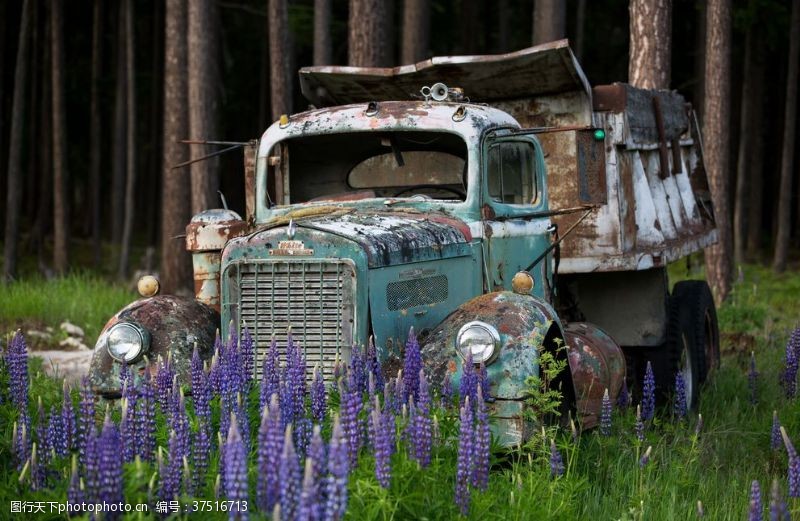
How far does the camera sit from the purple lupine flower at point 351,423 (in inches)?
197

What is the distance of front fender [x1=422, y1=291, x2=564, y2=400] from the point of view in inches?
242

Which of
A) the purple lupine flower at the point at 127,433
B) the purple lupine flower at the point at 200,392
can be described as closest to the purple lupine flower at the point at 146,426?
the purple lupine flower at the point at 127,433

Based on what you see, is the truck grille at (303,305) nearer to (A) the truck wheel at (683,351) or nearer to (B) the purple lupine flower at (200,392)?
(B) the purple lupine flower at (200,392)

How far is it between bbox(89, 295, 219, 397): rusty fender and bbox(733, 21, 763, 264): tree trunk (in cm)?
1746

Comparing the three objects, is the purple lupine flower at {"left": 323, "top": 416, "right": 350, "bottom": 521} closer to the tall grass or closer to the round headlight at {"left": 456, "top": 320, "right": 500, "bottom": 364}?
the round headlight at {"left": 456, "top": 320, "right": 500, "bottom": 364}

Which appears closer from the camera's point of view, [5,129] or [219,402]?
[219,402]

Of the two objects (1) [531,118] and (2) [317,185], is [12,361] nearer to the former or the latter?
(2) [317,185]

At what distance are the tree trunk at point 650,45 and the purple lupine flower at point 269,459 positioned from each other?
10540mm

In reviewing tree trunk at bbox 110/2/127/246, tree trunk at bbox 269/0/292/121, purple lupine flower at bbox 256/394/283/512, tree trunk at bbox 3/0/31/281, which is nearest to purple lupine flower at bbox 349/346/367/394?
purple lupine flower at bbox 256/394/283/512

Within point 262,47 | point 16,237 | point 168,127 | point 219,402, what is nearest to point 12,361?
point 219,402

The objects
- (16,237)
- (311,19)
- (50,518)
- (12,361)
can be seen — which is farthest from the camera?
(311,19)

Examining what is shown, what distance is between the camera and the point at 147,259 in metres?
23.9

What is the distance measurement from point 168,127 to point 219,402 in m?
12.4

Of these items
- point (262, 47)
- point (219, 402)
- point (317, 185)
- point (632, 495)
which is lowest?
point (632, 495)
